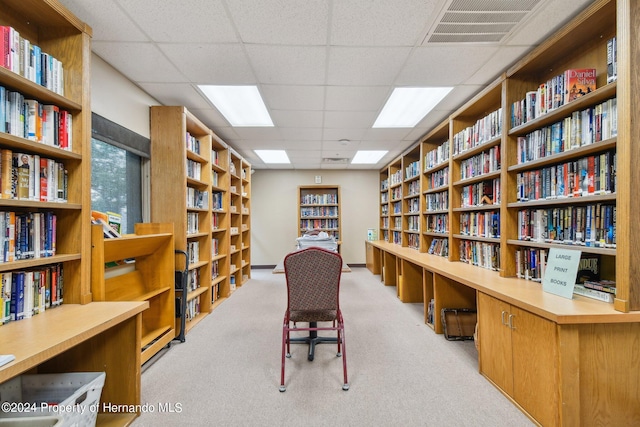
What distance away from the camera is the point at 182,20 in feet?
6.19

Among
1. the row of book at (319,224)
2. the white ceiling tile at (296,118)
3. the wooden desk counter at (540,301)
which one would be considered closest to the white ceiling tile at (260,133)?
the white ceiling tile at (296,118)

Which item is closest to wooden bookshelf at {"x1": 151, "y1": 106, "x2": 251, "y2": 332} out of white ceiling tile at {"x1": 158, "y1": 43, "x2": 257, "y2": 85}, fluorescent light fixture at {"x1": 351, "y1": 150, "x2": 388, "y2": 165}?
white ceiling tile at {"x1": 158, "y1": 43, "x2": 257, "y2": 85}

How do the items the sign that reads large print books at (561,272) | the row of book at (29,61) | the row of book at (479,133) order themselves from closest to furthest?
1. the row of book at (29,61)
2. the sign that reads large print books at (561,272)
3. the row of book at (479,133)

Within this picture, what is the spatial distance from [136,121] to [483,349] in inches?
152

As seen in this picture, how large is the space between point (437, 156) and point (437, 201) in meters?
0.64

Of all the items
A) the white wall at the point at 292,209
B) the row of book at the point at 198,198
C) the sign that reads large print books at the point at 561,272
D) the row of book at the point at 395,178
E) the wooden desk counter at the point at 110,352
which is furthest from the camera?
the white wall at the point at 292,209

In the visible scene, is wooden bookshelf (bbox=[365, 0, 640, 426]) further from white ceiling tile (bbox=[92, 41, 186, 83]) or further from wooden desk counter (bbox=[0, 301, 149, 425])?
white ceiling tile (bbox=[92, 41, 186, 83])

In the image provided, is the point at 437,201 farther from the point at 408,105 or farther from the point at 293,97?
the point at 293,97

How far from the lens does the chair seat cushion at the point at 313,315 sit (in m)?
2.14

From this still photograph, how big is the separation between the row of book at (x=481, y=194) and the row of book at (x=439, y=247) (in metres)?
0.66

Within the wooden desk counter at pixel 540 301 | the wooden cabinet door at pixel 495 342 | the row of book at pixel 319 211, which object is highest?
the row of book at pixel 319 211

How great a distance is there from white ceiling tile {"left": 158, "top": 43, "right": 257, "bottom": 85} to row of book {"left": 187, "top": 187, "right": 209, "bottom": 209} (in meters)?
1.35

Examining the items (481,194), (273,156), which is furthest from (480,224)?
(273,156)

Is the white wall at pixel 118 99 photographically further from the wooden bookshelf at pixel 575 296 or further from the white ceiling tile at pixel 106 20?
the wooden bookshelf at pixel 575 296
